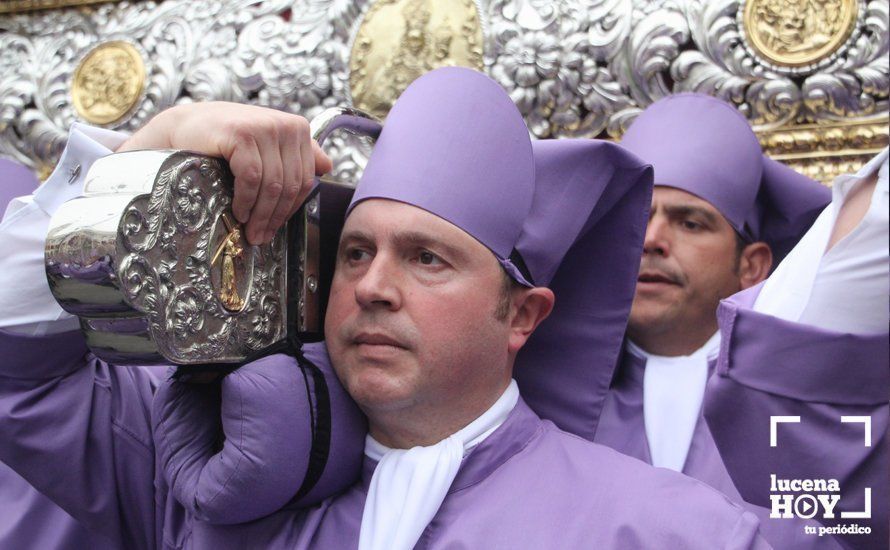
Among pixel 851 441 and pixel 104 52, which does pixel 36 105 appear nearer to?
pixel 104 52

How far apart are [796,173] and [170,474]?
1.40m

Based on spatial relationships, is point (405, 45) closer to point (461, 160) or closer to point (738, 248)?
point (738, 248)

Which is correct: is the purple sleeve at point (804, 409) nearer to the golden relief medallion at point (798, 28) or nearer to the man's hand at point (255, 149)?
the man's hand at point (255, 149)

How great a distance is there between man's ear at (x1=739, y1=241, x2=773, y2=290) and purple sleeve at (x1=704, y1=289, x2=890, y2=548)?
105 cm

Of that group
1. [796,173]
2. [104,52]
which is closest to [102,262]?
[796,173]

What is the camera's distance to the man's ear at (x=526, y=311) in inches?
63.2

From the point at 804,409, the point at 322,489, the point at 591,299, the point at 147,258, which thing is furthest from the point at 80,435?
the point at 804,409

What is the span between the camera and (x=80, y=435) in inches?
64.0

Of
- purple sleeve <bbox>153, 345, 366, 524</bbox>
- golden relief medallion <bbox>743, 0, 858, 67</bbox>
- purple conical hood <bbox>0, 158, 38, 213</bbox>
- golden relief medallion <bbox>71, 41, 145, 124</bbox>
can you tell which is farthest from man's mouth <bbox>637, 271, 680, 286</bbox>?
golden relief medallion <bbox>71, 41, 145, 124</bbox>

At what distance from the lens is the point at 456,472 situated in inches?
58.4

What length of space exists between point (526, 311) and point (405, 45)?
1.24m

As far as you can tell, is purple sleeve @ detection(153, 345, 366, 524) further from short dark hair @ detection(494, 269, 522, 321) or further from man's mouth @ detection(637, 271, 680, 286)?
man's mouth @ detection(637, 271, 680, 286)

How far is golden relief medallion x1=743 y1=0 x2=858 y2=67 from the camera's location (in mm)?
2357

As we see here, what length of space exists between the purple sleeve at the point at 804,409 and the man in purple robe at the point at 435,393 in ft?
0.41
